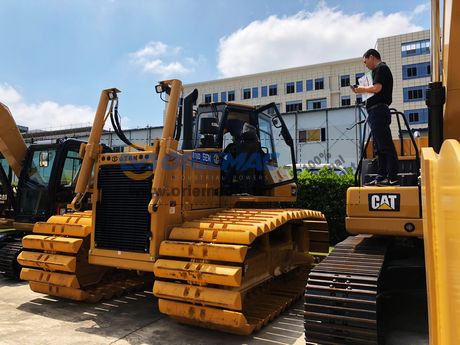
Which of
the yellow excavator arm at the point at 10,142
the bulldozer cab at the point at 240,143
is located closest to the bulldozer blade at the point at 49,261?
the bulldozer cab at the point at 240,143

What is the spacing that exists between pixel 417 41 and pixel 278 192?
4392cm

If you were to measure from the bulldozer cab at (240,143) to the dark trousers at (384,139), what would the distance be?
1964mm

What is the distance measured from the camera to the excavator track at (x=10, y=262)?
6.66 meters

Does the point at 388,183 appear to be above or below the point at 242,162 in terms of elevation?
below

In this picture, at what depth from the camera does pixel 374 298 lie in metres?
3.29

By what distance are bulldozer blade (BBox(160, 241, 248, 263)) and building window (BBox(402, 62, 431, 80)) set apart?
44495 mm

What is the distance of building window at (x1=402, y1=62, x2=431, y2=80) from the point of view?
4188 cm

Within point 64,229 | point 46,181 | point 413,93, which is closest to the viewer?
point 64,229

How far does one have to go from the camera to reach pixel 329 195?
10.1 metres

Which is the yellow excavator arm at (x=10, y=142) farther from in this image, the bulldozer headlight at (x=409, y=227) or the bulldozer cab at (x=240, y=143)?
the bulldozer headlight at (x=409, y=227)

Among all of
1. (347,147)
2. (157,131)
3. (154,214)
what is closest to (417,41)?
(347,147)

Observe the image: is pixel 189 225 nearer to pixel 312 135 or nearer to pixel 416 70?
pixel 312 135

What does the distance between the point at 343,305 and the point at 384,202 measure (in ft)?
4.04

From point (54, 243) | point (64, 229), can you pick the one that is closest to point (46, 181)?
point (64, 229)
